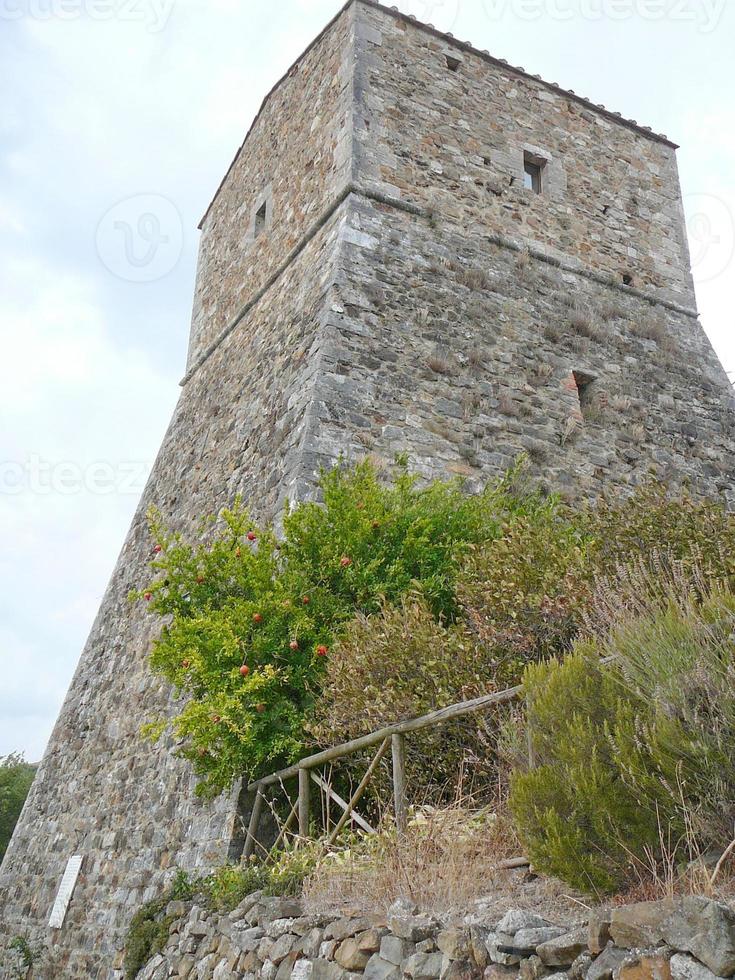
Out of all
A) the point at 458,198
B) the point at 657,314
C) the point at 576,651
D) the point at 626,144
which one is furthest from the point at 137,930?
the point at 626,144

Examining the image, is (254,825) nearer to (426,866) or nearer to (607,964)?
(426,866)

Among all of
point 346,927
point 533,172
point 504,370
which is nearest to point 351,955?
point 346,927

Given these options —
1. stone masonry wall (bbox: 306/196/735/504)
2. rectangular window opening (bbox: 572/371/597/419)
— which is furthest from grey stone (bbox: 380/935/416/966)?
rectangular window opening (bbox: 572/371/597/419)

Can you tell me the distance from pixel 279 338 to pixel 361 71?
3.65m

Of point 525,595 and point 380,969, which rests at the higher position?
point 525,595

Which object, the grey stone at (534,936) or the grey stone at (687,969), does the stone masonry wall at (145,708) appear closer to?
the grey stone at (534,936)

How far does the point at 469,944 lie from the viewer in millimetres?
3223

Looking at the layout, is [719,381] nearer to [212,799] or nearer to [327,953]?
[212,799]

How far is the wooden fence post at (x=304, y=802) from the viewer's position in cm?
558

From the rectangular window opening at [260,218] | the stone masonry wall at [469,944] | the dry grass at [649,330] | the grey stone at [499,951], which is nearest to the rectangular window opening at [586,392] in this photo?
the dry grass at [649,330]

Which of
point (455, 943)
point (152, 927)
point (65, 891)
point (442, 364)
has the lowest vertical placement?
point (455, 943)

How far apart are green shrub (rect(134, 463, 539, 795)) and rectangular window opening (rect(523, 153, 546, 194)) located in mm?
6214

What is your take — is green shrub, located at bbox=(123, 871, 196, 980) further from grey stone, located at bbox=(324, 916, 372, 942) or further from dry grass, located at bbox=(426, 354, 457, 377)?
dry grass, located at bbox=(426, 354, 457, 377)

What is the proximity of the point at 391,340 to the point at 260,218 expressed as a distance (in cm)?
460
